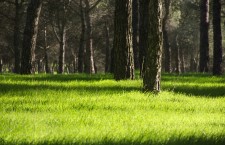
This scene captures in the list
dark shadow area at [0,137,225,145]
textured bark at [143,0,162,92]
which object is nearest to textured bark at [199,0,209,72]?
textured bark at [143,0,162,92]

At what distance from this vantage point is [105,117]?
8.01 metres

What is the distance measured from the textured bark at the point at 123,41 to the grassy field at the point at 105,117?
8.65ft

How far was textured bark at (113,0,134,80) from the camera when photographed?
613 inches

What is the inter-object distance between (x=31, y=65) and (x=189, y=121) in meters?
13.2

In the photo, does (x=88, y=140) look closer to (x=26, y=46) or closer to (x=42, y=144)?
(x=42, y=144)

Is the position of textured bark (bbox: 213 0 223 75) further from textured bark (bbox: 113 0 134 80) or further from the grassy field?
the grassy field

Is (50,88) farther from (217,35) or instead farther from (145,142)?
(217,35)

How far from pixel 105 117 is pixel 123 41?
306 inches

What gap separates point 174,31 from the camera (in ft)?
187

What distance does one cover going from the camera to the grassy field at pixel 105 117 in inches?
249

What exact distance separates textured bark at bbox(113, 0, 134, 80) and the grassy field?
2.64 m

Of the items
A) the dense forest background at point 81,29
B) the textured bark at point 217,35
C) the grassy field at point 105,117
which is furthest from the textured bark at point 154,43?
the dense forest background at point 81,29

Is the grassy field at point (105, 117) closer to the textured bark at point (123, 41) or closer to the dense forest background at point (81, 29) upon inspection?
the textured bark at point (123, 41)

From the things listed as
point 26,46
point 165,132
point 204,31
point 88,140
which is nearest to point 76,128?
point 88,140
